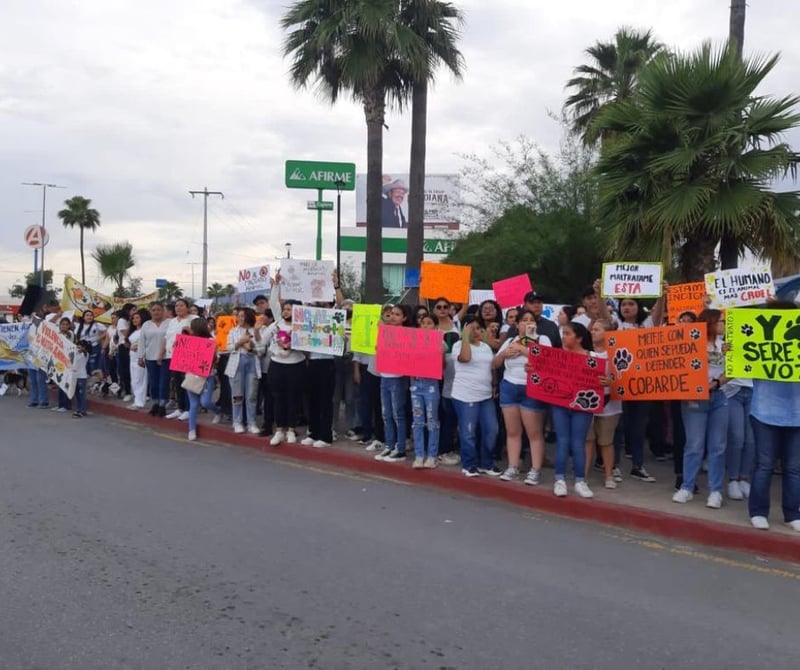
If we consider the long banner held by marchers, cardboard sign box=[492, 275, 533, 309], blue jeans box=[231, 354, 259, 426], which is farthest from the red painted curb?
the long banner held by marchers

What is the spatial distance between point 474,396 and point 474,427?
1.08 ft

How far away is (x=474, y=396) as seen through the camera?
27.5 feet

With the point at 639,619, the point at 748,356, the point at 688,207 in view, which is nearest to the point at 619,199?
the point at 688,207

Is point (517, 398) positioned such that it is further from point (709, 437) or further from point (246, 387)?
point (246, 387)

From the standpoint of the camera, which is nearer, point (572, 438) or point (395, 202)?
point (572, 438)

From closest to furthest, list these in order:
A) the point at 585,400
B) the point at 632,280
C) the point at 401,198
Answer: the point at 585,400, the point at 632,280, the point at 401,198

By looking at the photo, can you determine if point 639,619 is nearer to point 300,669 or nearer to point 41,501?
point 300,669

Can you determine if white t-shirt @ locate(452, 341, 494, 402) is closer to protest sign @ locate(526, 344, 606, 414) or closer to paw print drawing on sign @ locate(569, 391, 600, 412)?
protest sign @ locate(526, 344, 606, 414)

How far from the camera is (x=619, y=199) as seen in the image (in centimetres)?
1174

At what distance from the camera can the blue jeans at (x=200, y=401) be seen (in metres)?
11.4

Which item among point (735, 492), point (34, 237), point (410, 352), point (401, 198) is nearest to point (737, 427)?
point (735, 492)

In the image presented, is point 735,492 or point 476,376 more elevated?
point 476,376

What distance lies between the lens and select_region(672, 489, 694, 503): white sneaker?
7.25m

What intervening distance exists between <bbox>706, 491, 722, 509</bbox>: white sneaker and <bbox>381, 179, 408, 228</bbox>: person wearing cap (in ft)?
172
